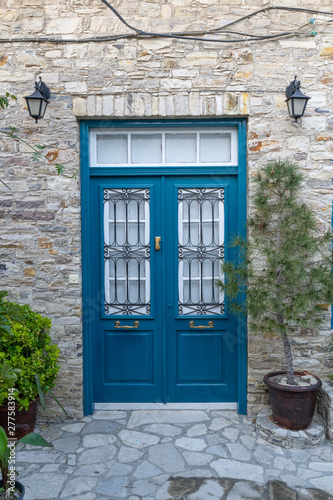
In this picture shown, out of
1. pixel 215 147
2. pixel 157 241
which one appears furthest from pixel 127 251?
pixel 215 147

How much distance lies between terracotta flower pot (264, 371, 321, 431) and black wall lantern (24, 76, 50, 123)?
3117mm

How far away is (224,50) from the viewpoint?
3.89m

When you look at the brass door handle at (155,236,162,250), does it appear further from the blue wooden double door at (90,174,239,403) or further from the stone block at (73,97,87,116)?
the stone block at (73,97,87,116)

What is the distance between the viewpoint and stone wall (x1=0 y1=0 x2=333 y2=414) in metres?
3.88

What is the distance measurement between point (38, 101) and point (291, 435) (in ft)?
11.7

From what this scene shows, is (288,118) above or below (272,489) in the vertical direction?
above

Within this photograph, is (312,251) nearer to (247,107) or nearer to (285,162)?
(285,162)

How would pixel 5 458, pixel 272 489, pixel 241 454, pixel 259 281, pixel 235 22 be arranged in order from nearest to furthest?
pixel 5 458
pixel 272 489
pixel 241 454
pixel 259 281
pixel 235 22

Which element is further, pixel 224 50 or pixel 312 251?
pixel 224 50

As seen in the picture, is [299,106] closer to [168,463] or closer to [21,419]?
[168,463]

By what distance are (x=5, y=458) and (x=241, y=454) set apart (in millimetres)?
1898

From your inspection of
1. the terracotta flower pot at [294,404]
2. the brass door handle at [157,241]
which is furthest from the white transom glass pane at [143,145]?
the terracotta flower pot at [294,404]

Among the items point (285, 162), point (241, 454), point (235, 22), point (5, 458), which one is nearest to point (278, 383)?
point (241, 454)

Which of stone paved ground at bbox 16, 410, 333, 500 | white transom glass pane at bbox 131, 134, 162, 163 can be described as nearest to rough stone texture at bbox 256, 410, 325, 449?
stone paved ground at bbox 16, 410, 333, 500
